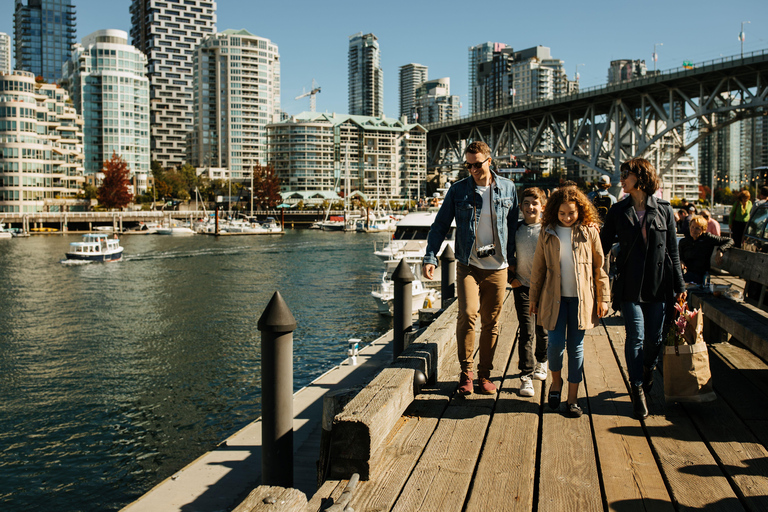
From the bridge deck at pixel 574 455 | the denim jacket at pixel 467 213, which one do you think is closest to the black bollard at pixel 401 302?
the bridge deck at pixel 574 455

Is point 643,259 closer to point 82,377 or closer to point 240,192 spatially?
point 82,377

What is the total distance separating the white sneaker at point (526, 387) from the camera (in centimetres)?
500

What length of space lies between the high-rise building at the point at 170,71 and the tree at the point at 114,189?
6308cm

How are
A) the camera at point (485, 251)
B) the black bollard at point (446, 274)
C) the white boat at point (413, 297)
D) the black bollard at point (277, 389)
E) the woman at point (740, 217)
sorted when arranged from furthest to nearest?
the white boat at point (413, 297) → the black bollard at point (446, 274) → the woman at point (740, 217) → the camera at point (485, 251) → the black bollard at point (277, 389)

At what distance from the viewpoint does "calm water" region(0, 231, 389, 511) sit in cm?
1123

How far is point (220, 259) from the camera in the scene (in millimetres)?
50219

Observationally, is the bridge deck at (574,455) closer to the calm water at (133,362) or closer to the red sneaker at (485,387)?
the red sneaker at (485,387)

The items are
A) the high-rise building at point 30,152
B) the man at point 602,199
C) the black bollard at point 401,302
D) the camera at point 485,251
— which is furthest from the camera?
the high-rise building at point 30,152

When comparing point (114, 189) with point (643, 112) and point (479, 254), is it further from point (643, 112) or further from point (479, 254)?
point (479, 254)

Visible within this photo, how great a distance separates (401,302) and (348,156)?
459ft

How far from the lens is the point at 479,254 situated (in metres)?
4.97

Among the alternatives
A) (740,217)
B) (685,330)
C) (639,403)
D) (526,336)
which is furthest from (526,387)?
(740,217)

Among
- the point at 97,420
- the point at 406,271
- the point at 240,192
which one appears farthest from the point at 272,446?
the point at 240,192

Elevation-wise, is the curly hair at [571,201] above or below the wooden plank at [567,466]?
above
